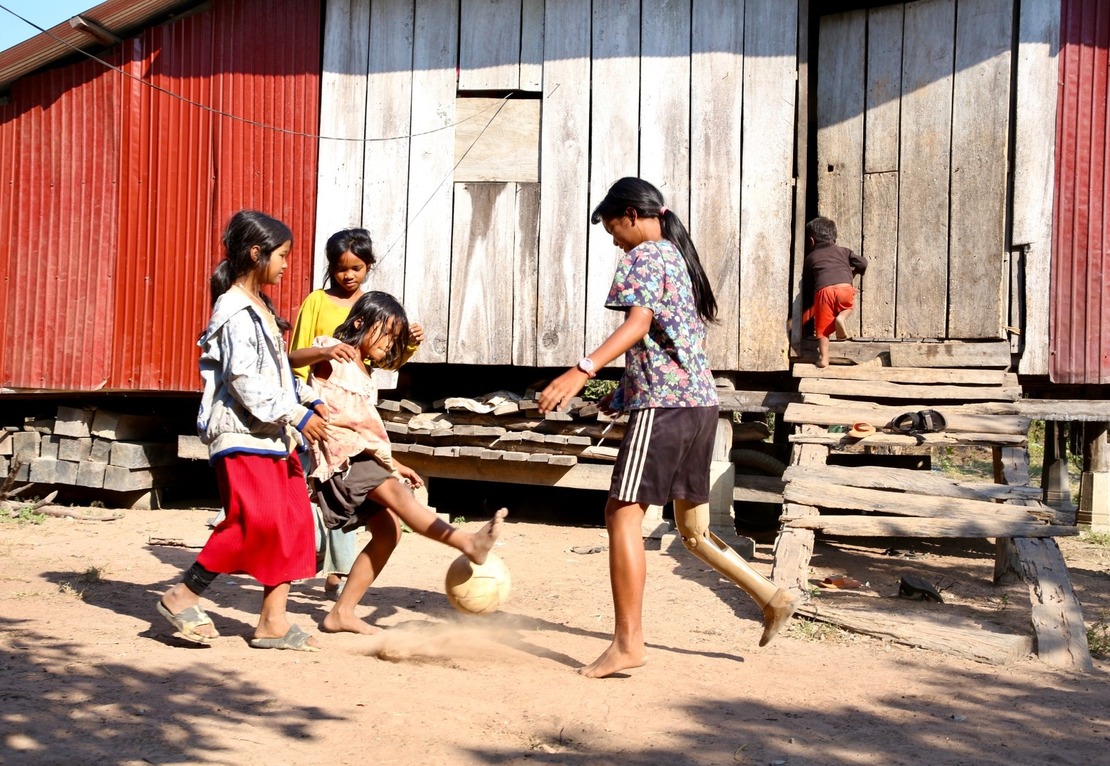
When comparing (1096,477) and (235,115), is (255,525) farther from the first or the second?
(1096,477)

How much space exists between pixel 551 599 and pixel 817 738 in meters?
2.32

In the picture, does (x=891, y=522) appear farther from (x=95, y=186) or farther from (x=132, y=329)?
(x=95, y=186)

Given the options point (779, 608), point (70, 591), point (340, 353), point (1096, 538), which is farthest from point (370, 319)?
point (1096, 538)

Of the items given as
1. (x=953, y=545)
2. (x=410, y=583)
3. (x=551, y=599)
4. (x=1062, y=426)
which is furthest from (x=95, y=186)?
(x=1062, y=426)

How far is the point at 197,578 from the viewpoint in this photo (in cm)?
398

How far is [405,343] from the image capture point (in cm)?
443

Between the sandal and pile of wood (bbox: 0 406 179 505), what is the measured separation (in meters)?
6.10

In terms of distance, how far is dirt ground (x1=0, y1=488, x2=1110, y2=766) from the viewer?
3002 millimetres

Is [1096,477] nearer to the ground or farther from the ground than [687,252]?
nearer to the ground

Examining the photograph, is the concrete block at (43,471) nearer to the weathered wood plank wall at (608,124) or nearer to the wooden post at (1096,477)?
the weathered wood plank wall at (608,124)

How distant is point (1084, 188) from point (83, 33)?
7629mm

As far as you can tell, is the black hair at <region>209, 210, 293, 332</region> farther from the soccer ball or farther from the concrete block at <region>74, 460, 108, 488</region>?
the concrete block at <region>74, 460, 108, 488</region>

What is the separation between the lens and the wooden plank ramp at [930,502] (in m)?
4.48

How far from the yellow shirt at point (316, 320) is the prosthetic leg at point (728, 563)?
1.51 meters
